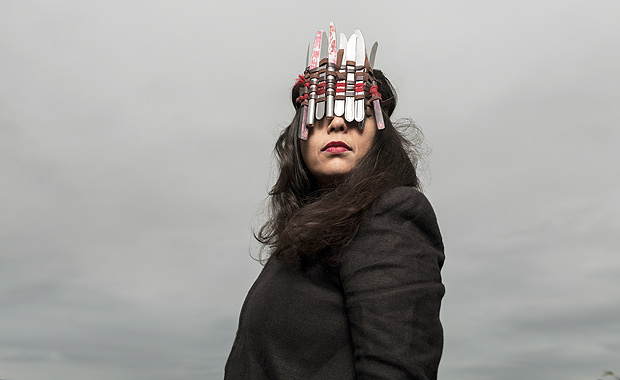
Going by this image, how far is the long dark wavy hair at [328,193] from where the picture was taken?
9.55 feet

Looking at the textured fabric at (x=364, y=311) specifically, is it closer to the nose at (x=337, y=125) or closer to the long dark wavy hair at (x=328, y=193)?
the long dark wavy hair at (x=328, y=193)

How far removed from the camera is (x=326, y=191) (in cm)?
340

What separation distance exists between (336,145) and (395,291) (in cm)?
97

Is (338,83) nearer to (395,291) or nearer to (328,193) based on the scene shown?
(328,193)

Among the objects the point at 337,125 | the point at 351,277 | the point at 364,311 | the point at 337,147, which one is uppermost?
the point at 337,125

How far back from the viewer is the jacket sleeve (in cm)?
254

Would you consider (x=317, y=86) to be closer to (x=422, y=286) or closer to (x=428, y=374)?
(x=422, y=286)

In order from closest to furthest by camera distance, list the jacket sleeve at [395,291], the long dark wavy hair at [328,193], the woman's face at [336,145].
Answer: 1. the jacket sleeve at [395,291]
2. the long dark wavy hair at [328,193]
3. the woman's face at [336,145]

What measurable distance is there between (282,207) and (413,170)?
75 centimetres

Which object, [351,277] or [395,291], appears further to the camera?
[351,277]

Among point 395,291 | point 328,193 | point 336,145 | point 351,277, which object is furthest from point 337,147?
point 395,291

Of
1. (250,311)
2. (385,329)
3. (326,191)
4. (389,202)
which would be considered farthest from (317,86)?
(385,329)

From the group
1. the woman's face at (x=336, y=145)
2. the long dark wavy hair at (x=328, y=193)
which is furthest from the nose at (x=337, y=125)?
the long dark wavy hair at (x=328, y=193)

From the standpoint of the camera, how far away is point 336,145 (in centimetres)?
336
